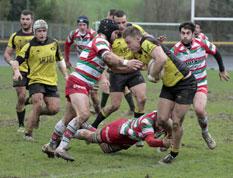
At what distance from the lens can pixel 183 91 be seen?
10.5 meters

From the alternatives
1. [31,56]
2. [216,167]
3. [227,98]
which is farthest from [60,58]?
[227,98]

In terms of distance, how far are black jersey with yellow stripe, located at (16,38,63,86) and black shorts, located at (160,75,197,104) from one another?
8.87 feet

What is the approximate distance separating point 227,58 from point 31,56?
25.7m

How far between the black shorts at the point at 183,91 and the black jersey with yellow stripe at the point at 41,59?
8.87 feet

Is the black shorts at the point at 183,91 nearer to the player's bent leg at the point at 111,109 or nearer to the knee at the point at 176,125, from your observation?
the knee at the point at 176,125

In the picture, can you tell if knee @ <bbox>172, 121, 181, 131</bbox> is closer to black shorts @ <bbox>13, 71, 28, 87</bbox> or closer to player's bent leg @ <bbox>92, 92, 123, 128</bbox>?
player's bent leg @ <bbox>92, 92, 123, 128</bbox>

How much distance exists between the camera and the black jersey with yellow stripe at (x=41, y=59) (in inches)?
487

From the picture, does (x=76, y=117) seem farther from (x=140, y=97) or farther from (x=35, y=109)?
(x=140, y=97)

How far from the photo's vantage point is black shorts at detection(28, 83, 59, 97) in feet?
40.6

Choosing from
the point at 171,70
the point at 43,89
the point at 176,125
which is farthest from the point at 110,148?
the point at 43,89

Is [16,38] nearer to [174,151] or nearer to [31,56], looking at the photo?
[31,56]

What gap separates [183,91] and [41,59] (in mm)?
3019

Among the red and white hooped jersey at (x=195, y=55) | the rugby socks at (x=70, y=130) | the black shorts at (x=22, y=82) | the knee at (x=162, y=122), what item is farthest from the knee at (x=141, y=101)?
the black shorts at (x=22, y=82)

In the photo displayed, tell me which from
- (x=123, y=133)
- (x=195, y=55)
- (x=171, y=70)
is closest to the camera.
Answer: (x=171, y=70)
